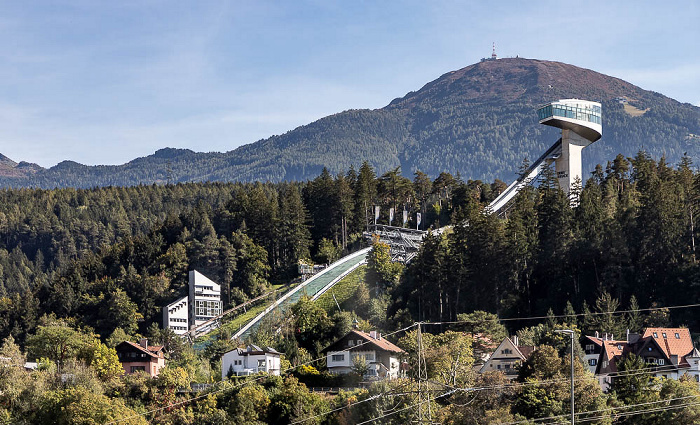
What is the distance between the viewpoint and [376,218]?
10650 centimetres

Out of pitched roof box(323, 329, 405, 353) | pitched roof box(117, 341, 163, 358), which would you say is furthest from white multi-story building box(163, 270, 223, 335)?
pitched roof box(323, 329, 405, 353)

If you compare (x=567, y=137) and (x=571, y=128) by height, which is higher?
(x=571, y=128)

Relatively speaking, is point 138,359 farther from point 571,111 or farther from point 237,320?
point 571,111

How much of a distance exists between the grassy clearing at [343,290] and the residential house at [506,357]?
21.7 meters

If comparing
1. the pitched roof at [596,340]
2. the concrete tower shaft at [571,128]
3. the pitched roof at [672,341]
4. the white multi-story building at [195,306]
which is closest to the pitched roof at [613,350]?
the pitched roof at [596,340]

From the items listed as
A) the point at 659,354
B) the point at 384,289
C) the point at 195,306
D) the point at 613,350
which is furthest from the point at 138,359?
the point at 659,354

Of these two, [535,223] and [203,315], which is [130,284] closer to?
[203,315]

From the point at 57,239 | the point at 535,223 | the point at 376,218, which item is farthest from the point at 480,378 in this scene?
the point at 57,239

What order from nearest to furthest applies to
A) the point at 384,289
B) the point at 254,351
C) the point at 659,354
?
1. the point at 659,354
2. the point at 254,351
3. the point at 384,289

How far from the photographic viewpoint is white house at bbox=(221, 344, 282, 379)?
71188 millimetres

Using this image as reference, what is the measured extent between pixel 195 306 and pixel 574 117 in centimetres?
4198

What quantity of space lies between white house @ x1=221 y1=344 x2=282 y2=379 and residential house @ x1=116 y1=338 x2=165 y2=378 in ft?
15.9

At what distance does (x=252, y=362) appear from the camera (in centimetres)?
7181

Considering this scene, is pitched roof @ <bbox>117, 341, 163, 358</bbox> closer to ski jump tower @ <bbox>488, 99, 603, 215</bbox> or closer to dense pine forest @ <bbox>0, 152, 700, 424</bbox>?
dense pine forest @ <bbox>0, 152, 700, 424</bbox>
